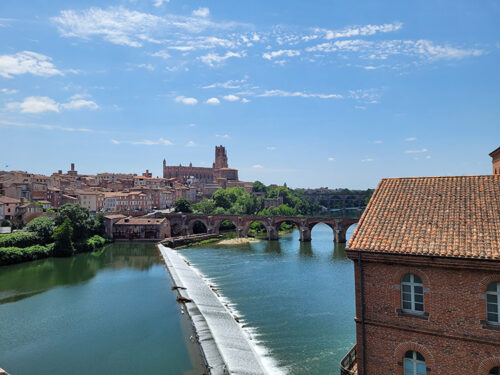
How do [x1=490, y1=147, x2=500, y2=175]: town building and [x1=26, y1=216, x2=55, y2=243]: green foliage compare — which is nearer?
[x1=490, y1=147, x2=500, y2=175]: town building

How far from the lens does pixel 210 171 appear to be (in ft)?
546

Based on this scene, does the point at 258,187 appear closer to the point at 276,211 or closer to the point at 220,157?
the point at 220,157

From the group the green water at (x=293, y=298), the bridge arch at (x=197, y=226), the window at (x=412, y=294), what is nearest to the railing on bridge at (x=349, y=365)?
the window at (x=412, y=294)

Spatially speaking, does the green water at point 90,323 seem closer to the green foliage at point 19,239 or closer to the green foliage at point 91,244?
the green foliage at point 19,239

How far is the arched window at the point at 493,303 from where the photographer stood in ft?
27.1

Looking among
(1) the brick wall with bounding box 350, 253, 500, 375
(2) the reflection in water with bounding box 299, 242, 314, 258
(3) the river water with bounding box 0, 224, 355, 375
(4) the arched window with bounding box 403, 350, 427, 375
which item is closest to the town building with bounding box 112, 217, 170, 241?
(3) the river water with bounding box 0, 224, 355, 375

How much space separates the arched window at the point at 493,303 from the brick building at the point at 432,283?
19 millimetres

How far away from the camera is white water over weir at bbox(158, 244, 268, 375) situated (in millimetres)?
15445

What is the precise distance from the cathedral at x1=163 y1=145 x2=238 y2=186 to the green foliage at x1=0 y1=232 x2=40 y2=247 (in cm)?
10783

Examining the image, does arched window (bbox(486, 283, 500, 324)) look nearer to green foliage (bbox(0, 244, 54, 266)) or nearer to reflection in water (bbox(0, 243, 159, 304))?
reflection in water (bbox(0, 243, 159, 304))

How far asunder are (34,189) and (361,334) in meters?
73.3

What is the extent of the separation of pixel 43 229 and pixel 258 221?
32.0m

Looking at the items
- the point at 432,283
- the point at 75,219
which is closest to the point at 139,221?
the point at 75,219

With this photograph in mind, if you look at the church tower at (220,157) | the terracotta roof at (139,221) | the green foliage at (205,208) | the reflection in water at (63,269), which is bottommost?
the reflection in water at (63,269)
